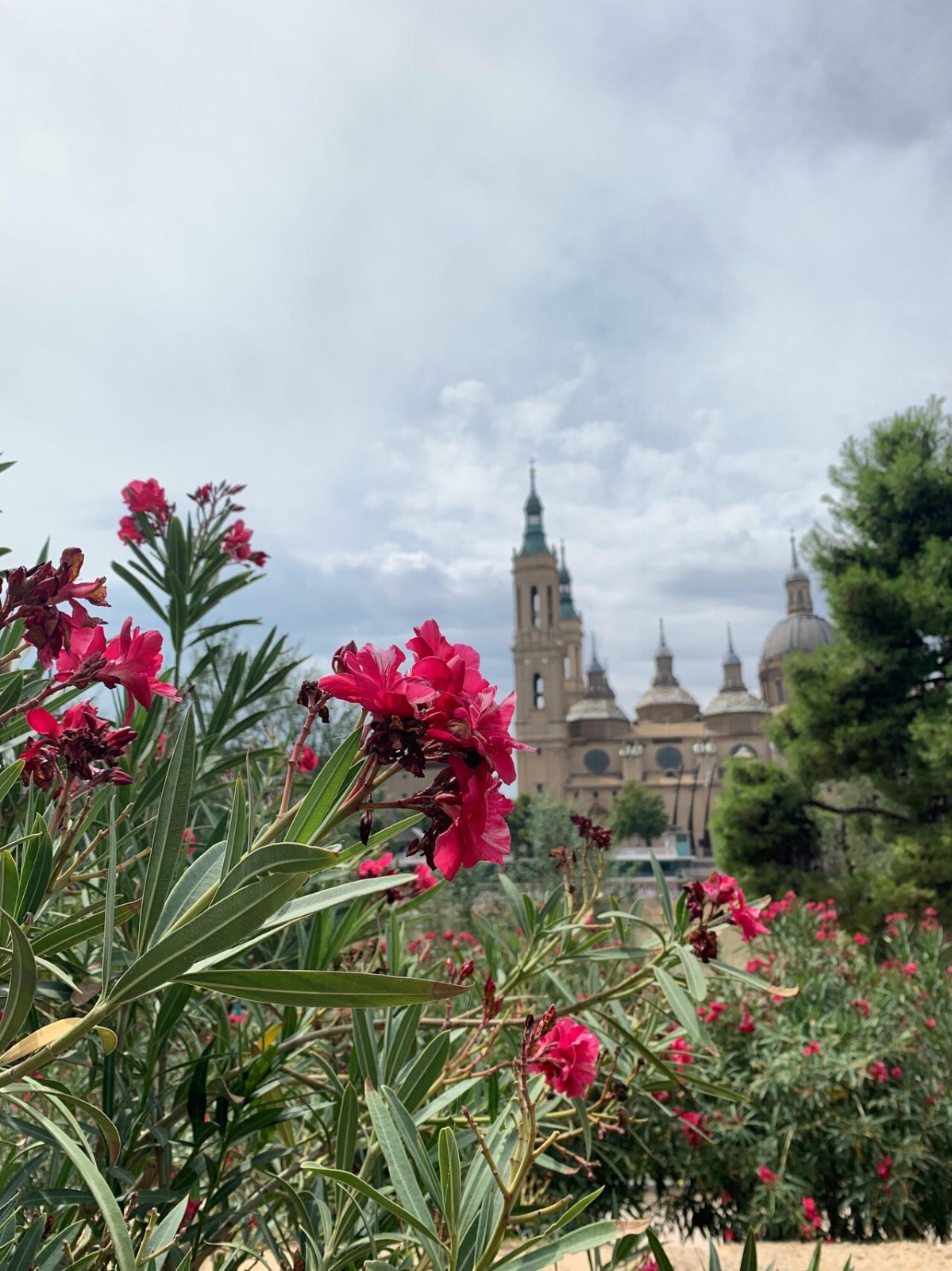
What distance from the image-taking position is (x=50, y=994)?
121 cm

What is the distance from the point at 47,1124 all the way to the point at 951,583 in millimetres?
11738

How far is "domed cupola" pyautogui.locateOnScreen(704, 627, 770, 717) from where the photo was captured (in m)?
55.7

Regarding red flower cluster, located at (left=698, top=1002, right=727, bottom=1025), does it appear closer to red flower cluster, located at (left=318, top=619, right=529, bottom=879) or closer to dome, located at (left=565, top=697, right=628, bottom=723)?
red flower cluster, located at (left=318, top=619, right=529, bottom=879)

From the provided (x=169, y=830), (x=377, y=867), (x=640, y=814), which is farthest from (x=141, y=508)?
(x=640, y=814)

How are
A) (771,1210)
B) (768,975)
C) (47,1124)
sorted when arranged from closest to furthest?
(47,1124) → (771,1210) → (768,975)

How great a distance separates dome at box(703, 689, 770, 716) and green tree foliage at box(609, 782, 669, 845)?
11503 millimetres

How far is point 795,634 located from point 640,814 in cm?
2218

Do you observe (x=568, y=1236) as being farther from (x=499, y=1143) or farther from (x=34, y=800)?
(x=34, y=800)

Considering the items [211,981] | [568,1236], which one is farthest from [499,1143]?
[211,981]

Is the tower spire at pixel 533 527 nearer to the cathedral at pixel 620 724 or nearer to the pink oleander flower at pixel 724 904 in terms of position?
the cathedral at pixel 620 724

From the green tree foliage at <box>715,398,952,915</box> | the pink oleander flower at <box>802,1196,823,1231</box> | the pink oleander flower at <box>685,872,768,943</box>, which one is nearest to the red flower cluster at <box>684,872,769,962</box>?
the pink oleander flower at <box>685,872,768,943</box>

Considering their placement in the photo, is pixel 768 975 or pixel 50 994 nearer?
pixel 50 994

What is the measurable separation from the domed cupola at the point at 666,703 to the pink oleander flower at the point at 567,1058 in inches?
2404

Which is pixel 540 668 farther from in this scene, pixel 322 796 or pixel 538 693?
pixel 322 796
